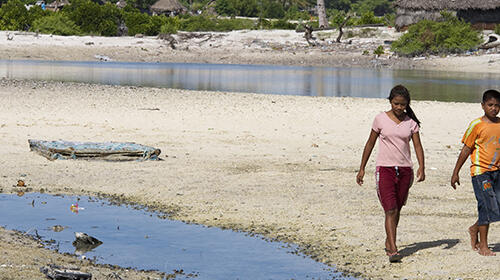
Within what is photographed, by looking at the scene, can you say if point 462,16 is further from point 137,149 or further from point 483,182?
point 483,182

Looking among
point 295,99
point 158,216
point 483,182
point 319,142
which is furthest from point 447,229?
point 295,99

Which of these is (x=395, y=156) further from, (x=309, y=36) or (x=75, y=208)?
(x=309, y=36)

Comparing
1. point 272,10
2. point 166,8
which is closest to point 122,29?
point 166,8

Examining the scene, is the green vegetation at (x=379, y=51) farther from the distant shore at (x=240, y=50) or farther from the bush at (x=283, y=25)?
the bush at (x=283, y=25)

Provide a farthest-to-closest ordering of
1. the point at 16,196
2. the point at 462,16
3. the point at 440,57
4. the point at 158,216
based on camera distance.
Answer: the point at 462,16, the point at 440,57, the point at 16,196, the point at 158,216

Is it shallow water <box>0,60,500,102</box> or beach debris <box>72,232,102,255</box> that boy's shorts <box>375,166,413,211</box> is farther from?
shallow water <box>0,60,500,102</box>

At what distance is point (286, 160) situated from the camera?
1270 cm

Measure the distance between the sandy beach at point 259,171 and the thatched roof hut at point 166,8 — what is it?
59826 millimetres

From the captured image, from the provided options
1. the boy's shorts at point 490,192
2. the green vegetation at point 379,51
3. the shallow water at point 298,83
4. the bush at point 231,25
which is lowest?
the green vegetation at point 379,51

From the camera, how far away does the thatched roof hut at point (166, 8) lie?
83481 mm

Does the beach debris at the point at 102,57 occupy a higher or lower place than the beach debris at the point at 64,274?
lower

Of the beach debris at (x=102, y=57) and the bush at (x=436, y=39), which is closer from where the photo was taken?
the beach debris at (x=102, y=57)

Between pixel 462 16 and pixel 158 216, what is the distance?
2178 inches

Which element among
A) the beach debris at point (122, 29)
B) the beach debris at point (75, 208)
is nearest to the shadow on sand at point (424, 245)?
the beach debris at point (75, 208)
